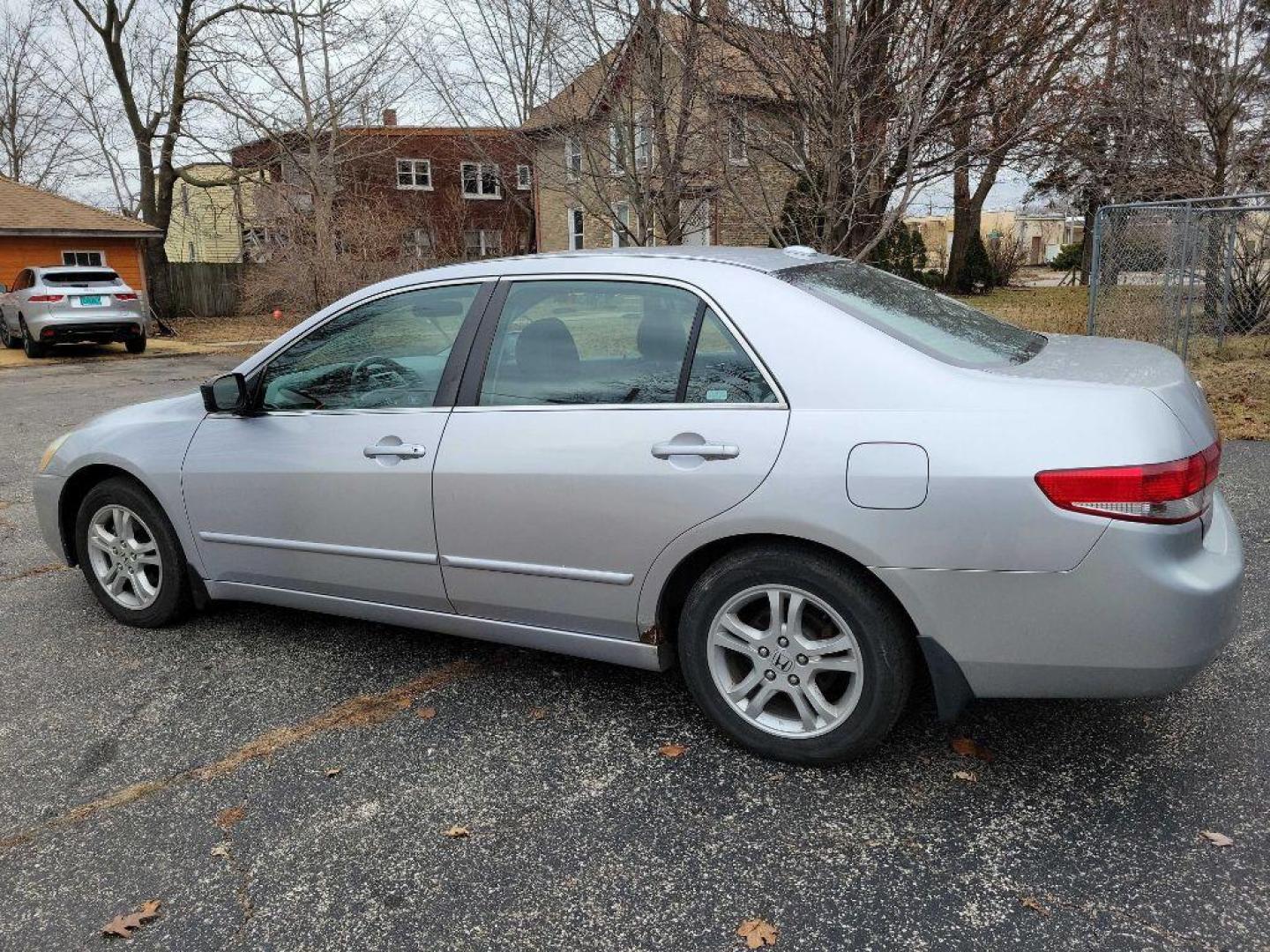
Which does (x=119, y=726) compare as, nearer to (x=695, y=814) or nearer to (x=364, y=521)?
(x=364, y=521)

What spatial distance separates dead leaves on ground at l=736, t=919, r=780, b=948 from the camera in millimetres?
2238

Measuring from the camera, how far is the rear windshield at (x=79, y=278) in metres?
17.5

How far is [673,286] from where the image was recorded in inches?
122

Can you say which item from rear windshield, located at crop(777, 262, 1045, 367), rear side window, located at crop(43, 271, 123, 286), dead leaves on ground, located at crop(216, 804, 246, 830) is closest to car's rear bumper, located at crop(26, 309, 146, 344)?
rear side window, located at crop(43, 271, 123, 286)

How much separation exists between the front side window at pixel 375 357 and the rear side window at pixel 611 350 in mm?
255

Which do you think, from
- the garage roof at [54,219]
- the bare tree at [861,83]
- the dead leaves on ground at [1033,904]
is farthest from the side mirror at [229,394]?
the garage roof at [54,219]

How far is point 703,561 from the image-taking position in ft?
9.85

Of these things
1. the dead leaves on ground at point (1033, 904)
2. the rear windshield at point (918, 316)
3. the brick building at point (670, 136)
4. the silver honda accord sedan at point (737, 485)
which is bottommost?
the dead leaves on ground at point (1033, 904)

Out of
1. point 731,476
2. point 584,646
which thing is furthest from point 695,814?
point 731,476

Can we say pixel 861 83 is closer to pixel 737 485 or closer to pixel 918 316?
pixel 918 316

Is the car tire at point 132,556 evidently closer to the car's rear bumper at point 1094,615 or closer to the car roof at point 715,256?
the car roof at point 715,256

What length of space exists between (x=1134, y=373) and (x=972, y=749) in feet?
4.18

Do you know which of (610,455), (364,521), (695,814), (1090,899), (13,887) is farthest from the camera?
(364,521)

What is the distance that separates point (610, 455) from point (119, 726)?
203 cm
